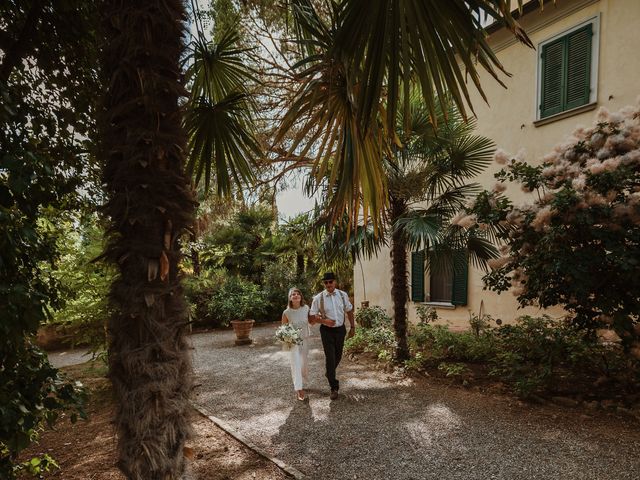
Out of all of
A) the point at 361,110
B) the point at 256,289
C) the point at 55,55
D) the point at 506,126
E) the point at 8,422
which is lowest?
the point at 256,289

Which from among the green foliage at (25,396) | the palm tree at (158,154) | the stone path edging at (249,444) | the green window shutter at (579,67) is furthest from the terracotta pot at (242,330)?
the green window shutter at (579,67)

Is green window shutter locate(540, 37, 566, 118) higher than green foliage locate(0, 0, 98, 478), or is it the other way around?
green window shutter locate(540, 37, 566, 118)

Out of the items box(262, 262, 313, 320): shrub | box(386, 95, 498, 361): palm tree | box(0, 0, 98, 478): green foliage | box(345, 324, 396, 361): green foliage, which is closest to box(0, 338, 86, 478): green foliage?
box(0, 0, 98, 478): green foliage

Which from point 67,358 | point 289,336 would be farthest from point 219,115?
point 67,358

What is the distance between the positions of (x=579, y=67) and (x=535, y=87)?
0.86 m

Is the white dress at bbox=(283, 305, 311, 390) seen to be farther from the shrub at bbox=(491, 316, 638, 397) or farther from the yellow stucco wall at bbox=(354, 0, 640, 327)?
the yellow stucco wall at bbox=(354, 0, 640, 327)

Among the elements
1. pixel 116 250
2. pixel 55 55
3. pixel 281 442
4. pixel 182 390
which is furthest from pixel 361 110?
pixel 281 442

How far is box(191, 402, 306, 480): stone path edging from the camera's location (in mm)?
3430

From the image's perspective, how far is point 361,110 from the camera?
2156 millimetres

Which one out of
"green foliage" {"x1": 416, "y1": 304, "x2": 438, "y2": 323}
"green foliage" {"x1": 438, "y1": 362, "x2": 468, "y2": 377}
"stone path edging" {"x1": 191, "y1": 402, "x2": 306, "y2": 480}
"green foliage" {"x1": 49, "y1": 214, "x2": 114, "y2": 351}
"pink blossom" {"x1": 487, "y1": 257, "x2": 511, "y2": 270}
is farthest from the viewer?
"green foliage" {"x1": 416, "y1": 304, "x2": 438, "y2": 323}

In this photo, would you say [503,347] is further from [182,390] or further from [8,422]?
[8,422]

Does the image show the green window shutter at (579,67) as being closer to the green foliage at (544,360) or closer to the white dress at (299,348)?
the green foliage at (544,360)

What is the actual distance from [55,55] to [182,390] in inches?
118

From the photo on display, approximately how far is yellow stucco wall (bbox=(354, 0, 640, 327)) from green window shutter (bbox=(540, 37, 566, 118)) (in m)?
0.21
